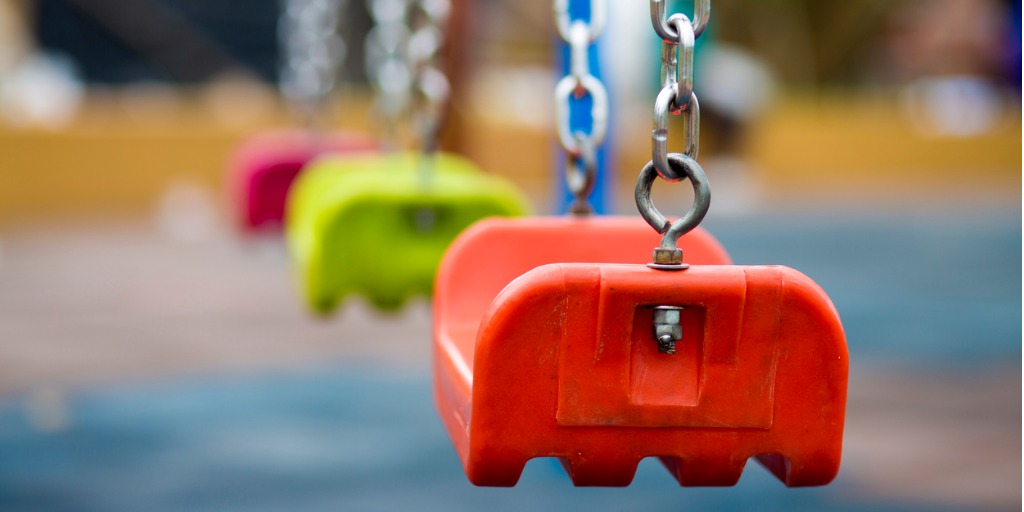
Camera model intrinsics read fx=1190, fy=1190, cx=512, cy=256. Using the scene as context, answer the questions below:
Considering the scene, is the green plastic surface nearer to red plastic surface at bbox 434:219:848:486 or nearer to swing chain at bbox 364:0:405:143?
swing chain at bbox 364:0:405:143

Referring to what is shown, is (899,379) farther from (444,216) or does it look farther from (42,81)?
(42,81)

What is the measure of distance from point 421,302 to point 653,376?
1.18 m

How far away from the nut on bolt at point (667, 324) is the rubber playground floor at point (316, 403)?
1.19 meters

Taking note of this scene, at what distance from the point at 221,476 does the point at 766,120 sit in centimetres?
952

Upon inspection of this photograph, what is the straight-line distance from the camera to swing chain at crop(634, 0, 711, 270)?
964mm

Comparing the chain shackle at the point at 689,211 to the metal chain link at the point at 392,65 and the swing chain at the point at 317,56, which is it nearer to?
the metal chain link at the point at 392,65

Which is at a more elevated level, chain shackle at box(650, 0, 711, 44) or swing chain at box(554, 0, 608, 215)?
chain shackle at box(650, 0, 711, 44)

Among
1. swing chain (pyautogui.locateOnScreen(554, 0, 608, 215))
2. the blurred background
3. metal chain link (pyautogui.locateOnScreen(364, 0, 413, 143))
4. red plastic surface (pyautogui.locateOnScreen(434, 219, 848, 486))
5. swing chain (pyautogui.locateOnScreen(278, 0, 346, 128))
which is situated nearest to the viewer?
red plastic surface (pyautogui.locateOnScreen(434, 219, 848, 486))

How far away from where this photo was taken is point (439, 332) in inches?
53.9

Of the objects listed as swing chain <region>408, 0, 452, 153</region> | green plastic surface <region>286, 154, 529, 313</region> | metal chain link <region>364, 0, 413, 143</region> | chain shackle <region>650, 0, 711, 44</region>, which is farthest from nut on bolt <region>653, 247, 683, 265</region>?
metal chain link <region>364, 0, 413, 143</region>

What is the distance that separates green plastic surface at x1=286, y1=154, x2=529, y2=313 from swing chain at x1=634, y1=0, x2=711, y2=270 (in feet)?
2.59

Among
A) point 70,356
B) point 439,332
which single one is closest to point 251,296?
point 70,356

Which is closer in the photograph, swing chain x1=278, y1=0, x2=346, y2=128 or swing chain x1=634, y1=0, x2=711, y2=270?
swing chain x1=634, y1=0, x2=711, y2=270

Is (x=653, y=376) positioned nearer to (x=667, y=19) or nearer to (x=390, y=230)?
(x=667, y=19)
